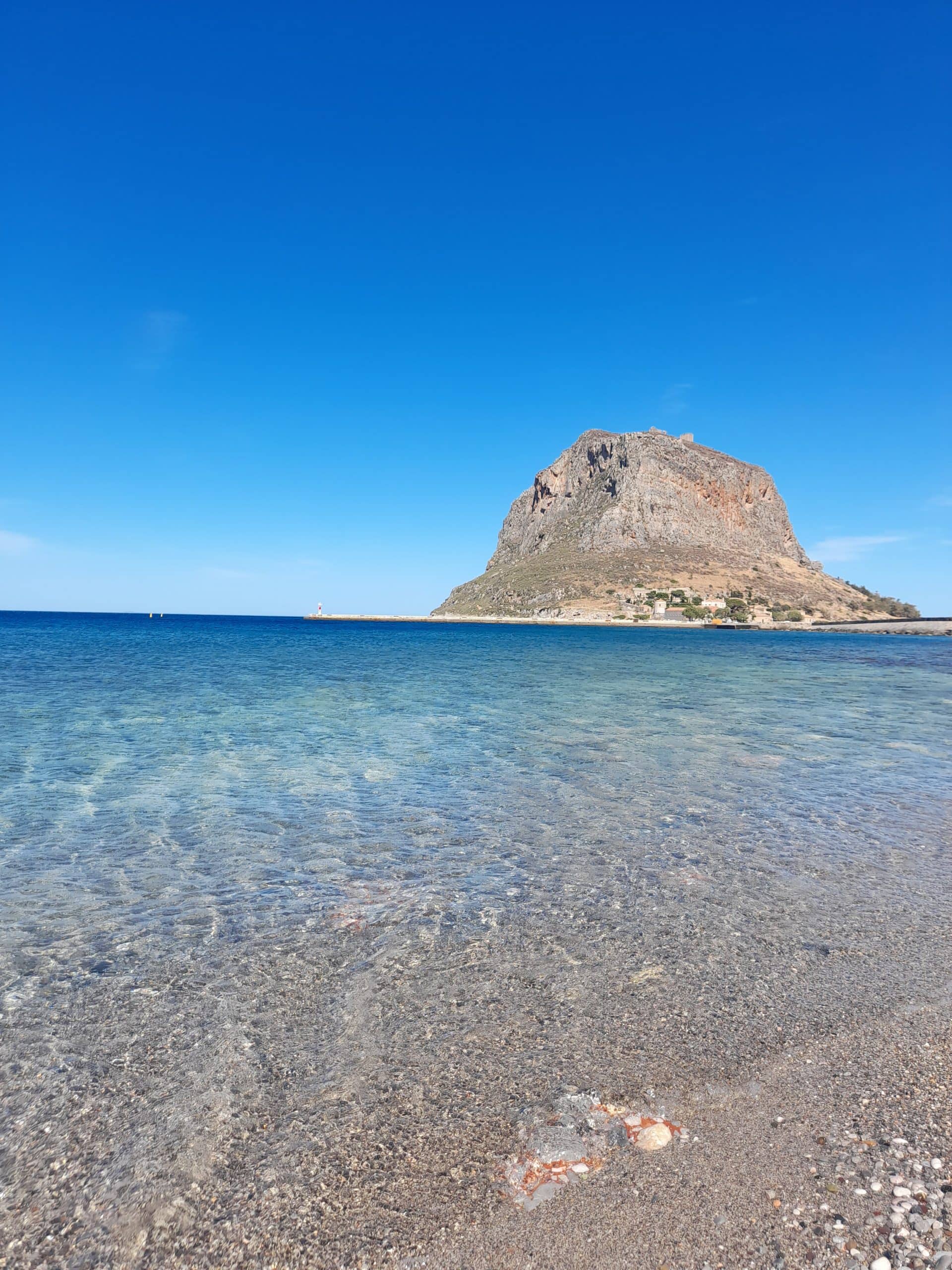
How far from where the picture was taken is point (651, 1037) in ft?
17.3

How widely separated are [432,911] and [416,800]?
5.06m

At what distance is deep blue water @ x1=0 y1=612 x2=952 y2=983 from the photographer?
829 cm

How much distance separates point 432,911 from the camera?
25.8ft

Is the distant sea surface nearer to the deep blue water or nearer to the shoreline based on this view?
the deep blue water

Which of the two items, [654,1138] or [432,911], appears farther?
[432,911]

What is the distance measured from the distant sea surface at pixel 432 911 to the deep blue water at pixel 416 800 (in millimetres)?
73

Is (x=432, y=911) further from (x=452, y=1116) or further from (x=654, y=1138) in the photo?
(x=654, y=1138)

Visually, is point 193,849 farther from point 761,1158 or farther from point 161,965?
point 761,1158

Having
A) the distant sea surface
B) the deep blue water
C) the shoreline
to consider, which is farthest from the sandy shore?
the shoreline

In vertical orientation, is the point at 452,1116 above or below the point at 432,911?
above

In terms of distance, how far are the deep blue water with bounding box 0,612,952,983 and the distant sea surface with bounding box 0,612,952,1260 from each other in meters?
0.07

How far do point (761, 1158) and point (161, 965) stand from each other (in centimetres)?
535

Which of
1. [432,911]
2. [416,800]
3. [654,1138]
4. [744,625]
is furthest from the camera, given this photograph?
[744,625]

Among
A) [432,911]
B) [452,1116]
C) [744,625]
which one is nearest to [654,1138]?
[452,1116]
